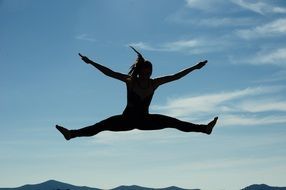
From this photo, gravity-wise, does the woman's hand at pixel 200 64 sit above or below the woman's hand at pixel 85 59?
above

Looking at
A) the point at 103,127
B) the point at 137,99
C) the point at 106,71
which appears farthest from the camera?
the point at 103,127

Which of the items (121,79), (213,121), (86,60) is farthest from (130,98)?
(213,121)

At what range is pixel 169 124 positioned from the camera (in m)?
15.6

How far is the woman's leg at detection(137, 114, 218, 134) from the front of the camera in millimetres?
15367

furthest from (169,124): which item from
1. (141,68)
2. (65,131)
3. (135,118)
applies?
Answer: (65,131)

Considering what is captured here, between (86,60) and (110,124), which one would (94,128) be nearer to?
(110,124)

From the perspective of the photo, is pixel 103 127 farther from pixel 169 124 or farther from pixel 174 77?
pixel 174 77

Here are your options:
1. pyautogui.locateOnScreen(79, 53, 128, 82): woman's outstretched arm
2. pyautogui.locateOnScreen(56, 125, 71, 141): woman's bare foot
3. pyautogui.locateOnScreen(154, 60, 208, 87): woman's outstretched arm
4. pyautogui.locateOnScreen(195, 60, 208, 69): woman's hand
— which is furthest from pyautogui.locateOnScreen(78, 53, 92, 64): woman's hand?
pyautogui.locateOnScreen(195, 60, 208, 69): woman's hand

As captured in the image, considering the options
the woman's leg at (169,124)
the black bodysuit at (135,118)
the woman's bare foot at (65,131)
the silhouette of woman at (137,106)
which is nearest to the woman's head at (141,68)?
the silhouette of woman at (137,106)

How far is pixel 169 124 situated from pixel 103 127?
2160 millimetres

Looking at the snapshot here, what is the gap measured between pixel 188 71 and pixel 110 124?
3.11 metres

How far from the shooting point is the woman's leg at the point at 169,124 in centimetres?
1537

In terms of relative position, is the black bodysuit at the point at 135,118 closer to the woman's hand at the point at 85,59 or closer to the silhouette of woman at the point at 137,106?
the silhouette of woman at the point at 137,106

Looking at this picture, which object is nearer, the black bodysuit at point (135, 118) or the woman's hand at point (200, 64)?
the black bodysuit at point (135, 118)
